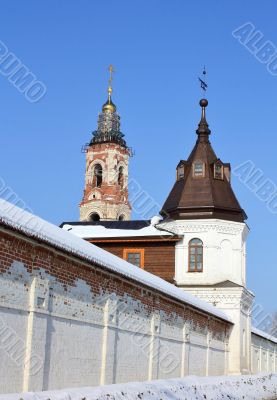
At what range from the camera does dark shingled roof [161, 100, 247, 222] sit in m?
29.5

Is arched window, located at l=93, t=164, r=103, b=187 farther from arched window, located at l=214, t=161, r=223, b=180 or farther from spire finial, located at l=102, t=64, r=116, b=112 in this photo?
arched window, located at l=214, t=161, r=223, b=180

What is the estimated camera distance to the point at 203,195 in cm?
2995

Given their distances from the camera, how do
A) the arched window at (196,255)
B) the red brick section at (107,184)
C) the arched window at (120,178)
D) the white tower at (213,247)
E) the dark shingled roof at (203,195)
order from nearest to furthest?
the white tower at (213,247), the arched window at (196,255), the dark shingled roof at (203,195), the red brick section at (107,184), the arched window at (120,178)

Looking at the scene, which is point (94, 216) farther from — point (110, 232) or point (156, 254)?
point (156, 254)

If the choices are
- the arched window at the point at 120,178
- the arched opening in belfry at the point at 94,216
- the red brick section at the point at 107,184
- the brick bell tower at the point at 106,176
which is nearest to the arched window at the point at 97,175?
the brick bell tower at the point at 106,176

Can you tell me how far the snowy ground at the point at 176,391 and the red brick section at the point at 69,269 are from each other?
201 centimetres

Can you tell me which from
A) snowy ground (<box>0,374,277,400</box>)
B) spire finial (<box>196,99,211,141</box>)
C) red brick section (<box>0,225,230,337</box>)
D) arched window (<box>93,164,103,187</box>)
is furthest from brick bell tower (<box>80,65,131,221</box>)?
red brick section (<box>0,225,230,337</box>)

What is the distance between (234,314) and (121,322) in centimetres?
1376

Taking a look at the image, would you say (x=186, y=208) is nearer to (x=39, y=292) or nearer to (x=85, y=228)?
(x=85, y=228)

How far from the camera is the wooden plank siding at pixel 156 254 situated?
29312mm

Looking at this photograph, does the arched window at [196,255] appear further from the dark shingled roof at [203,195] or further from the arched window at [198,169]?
the arched window at [198,169]

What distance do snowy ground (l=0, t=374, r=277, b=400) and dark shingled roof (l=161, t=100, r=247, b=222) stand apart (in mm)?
8061

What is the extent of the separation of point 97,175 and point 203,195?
40.3 metres

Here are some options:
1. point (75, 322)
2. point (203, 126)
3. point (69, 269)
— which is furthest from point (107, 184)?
point (69, 269)
